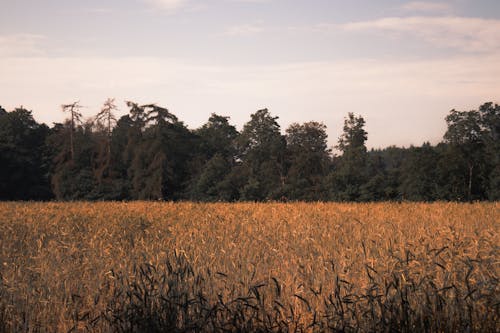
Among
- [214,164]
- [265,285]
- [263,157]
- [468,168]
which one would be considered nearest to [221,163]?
[214,164]

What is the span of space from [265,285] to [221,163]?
30639 millimetres

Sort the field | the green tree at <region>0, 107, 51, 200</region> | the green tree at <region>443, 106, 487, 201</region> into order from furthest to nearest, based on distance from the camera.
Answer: the green tree at <region>0, 107, 51, 200</region>, the green tree at <region>443, 106, 487, 201</region>, the field

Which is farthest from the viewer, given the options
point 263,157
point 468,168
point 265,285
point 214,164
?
point 263,157

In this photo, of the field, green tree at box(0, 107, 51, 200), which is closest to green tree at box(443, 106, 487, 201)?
the field

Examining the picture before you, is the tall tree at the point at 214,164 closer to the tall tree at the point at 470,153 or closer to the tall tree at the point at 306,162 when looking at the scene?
the tall tree at the point at 306,162

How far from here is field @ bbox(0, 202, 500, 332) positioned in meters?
5.09

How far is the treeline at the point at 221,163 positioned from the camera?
3114 cm

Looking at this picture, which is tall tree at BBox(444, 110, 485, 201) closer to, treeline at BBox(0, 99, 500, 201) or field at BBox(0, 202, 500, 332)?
treeline at BBox(0, 99, 500, 201)

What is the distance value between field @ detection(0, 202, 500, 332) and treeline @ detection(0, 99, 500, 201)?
19007 millimetres

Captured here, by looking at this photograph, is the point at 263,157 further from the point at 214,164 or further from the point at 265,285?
the point at 265,285

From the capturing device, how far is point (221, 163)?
36.0m

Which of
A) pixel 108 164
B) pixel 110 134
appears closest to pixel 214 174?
pixel 108 164

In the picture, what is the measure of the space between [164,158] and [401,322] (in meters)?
33.5

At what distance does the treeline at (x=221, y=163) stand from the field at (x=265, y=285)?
19.0m
